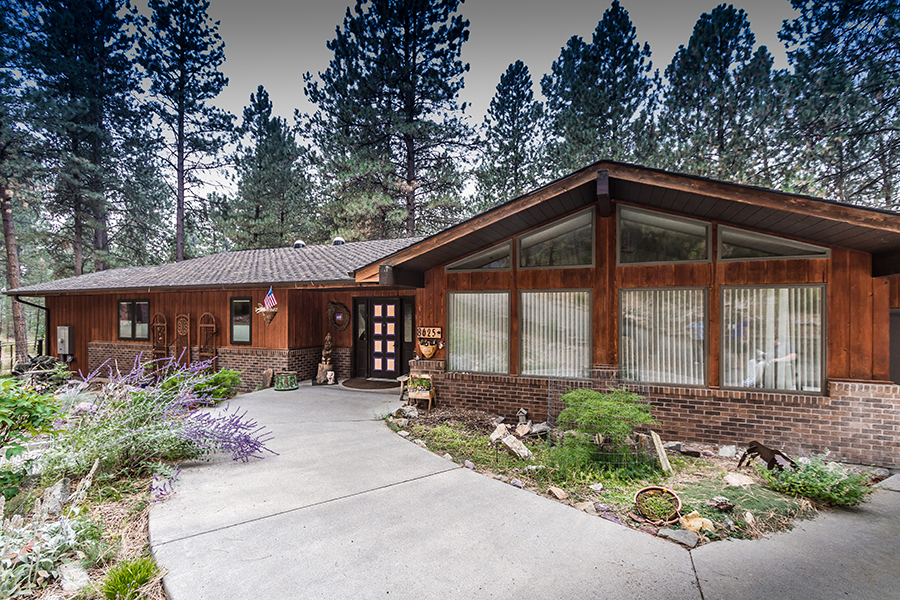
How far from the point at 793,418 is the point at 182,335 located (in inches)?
488

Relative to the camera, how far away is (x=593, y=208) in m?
5.71

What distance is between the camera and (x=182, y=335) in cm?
1027

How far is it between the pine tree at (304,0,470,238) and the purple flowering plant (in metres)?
11.9

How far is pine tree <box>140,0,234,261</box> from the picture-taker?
16.6 meters

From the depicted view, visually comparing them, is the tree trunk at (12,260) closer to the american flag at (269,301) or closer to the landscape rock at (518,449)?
the american flag at (269,301)

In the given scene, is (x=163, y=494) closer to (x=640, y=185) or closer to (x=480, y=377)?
(x=480, y=377)

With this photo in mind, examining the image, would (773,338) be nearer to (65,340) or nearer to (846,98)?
(846,98)

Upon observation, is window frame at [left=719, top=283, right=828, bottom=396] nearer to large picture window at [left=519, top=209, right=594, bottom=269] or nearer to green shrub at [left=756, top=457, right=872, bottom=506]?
green shrub at [left=756, top=457, right=872, bottom=506]

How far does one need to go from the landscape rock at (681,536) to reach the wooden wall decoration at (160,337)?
11.7 meters

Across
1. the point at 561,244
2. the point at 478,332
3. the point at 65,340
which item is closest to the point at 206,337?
the point at 65,340

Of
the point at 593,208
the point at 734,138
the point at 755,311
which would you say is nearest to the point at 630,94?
the point at 734,138

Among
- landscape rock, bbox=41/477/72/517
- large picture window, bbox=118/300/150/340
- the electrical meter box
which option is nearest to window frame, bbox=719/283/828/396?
landscape rock, bbox=41/477/72/517

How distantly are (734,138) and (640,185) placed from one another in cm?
970

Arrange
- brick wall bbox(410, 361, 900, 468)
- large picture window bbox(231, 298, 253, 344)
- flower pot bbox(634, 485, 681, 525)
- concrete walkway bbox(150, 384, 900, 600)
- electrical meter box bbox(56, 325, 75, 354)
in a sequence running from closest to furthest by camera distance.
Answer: concrete walkway bbox(150, 384, 900, 600) < flower pot bbox(634, 485, 681, 525) < brick wall bbox(410, 361, 900, 468) < large picture window bbox(231, 298, 253, 344) < electrical meter box bbox(56, 325, 75, 354)
